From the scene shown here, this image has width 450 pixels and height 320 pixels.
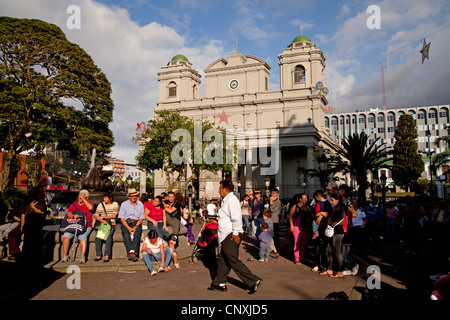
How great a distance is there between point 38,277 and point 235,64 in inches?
1826

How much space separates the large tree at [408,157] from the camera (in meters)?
48.1

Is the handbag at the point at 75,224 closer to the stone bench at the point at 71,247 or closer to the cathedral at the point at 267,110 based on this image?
the stone bench at the point at 71,247

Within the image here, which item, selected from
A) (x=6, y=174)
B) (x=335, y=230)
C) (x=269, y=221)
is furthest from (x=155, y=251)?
(x=6, y=174)

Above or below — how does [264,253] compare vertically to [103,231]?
below

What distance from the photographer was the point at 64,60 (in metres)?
25.2

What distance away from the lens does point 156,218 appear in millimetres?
8359

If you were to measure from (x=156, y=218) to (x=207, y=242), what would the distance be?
1521mm

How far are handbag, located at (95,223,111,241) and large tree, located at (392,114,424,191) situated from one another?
160 feet

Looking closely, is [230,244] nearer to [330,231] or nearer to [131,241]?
[330,231]

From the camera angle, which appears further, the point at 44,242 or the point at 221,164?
the point at 221,164

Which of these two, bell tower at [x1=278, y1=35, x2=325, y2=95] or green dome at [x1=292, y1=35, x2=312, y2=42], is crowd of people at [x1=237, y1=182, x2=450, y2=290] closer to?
bell tower at [x1=278, y1=35, x2=325, y2=95]

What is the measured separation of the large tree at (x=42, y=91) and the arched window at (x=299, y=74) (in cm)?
2909

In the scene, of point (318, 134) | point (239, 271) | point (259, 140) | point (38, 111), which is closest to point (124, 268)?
point (239, 271)

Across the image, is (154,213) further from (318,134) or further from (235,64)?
(235,64)
